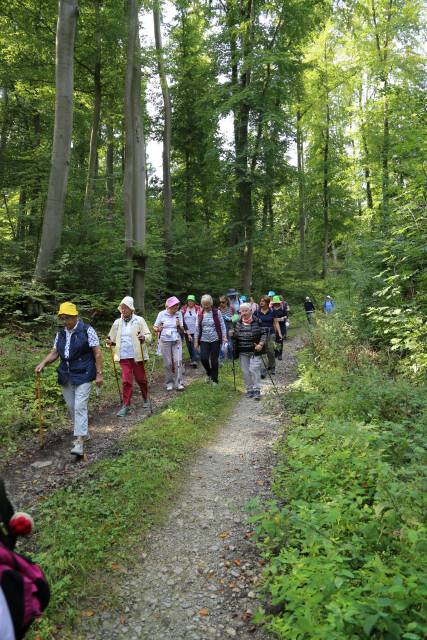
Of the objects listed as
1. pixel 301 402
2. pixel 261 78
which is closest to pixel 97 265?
pixel 301 402

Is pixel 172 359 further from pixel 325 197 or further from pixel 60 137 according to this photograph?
pixel 325 197

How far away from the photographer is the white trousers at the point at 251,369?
903 cm

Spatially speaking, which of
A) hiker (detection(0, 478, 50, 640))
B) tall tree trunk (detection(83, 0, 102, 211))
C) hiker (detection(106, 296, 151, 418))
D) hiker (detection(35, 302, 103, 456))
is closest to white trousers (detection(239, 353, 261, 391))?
hiker (detection(106, 296, 151, 418))

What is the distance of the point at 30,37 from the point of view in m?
14.4

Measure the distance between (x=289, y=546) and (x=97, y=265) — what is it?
11006mm

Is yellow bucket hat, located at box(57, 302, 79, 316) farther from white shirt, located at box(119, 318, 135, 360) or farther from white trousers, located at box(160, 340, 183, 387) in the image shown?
white trousers, located at box(160, 340, 183, 387)

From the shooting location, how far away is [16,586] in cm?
175

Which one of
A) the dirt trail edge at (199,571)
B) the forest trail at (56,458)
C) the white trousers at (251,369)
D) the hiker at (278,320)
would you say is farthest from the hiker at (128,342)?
the hiker at (278,320)

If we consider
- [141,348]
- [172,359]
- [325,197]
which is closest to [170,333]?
[172,359]

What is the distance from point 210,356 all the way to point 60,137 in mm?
7683

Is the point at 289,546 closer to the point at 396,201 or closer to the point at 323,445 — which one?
the point at 323,445

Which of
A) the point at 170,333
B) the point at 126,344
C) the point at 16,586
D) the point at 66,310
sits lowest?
the point at 16,586

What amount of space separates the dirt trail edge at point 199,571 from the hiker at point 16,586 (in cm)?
158

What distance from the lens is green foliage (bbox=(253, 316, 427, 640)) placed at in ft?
7.95
